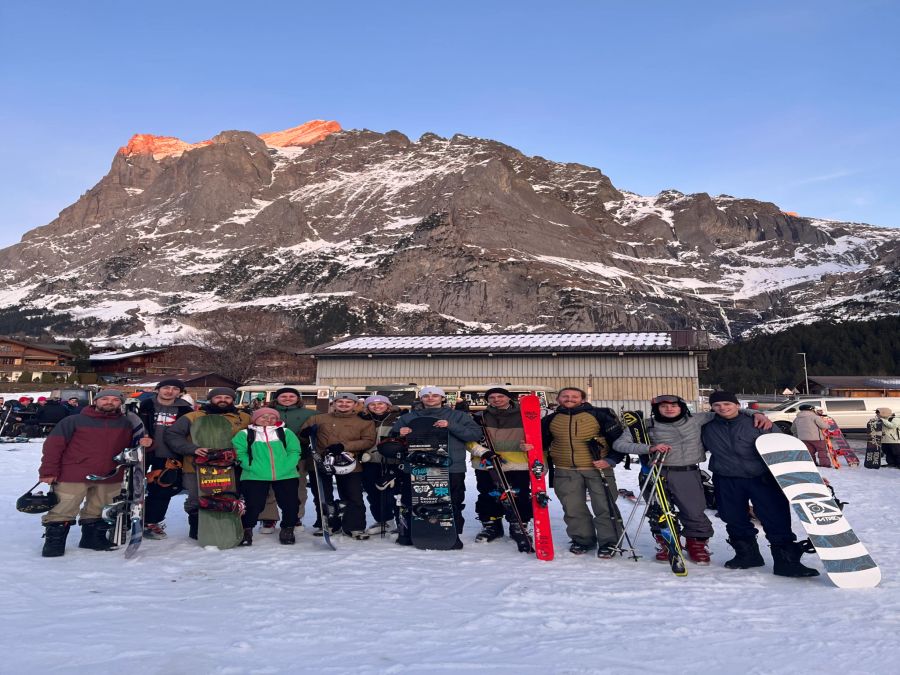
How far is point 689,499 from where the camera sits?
19.7 ft

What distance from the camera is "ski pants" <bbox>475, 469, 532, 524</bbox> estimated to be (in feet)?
22.4

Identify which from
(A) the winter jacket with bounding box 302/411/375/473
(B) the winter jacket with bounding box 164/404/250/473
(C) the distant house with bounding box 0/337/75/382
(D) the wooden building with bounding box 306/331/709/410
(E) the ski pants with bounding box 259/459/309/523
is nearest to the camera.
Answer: (B) the winter jacket with bounding box 164/404/250/473

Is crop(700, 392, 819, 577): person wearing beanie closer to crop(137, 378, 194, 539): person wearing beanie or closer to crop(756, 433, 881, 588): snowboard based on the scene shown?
crop(756, 433, 881, 588): snowboard

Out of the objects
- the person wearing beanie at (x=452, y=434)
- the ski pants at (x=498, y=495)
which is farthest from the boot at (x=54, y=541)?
the ski pants at (x=498, y=495)

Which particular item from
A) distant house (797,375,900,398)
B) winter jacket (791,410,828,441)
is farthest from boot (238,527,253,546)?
distant house (797,375,900,398)

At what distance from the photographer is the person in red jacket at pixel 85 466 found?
5.94m

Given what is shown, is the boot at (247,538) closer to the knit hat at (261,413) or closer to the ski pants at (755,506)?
the knit hat at (261,413)

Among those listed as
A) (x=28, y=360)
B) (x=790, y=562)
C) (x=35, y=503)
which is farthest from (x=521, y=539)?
(x=28, y=360)

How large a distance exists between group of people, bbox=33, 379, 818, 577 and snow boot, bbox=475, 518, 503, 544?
1 centimetres

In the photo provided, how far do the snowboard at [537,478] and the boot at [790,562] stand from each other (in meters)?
2.14

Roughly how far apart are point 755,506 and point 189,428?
6.18 metres

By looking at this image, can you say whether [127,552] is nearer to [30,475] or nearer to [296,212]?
[30,475]

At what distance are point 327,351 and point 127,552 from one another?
2241 cm

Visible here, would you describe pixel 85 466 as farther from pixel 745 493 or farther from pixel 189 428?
pixel 745 493
